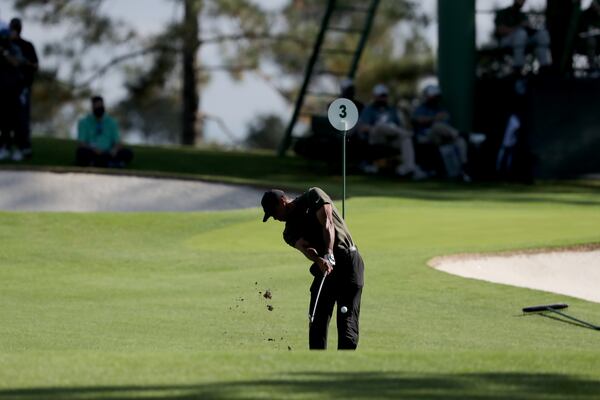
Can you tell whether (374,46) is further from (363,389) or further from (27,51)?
(363,389)

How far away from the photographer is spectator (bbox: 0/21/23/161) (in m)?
25.9

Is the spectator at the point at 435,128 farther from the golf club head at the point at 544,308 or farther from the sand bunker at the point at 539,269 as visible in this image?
the golf club head at the point at 544,308

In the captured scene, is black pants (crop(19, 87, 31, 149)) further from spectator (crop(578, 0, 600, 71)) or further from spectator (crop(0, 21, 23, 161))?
spectator (crop(578, 0, 600, 71))

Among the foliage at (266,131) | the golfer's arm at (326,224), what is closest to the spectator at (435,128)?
the golfer's arm at (326,224)

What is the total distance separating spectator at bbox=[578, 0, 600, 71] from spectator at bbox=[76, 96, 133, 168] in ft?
29.1

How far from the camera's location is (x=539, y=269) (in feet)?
55.8

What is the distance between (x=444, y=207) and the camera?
2209 cm

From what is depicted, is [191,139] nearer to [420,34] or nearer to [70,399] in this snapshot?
[420,34]

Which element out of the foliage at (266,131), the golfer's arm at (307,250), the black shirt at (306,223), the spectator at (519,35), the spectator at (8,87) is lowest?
the foliage at (266,131)

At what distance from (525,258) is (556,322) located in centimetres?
418

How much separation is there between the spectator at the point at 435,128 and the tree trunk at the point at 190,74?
15.4 metres

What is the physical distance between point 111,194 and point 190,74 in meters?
20.7

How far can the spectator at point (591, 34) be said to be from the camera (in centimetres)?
2808

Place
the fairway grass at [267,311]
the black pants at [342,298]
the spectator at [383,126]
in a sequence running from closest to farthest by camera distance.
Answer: the fairway grass at [267,311]
the black pants at [342,298]
the spectator at [383,126]
